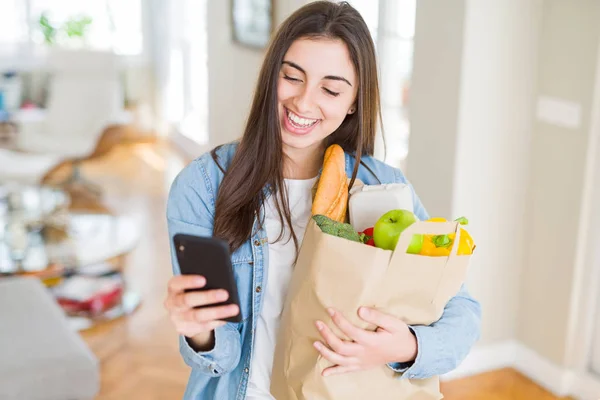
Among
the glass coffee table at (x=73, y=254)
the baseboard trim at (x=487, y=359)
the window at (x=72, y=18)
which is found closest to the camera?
the baseboard trim at (x=487, y=359)

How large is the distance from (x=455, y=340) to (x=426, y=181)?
1.76 meters

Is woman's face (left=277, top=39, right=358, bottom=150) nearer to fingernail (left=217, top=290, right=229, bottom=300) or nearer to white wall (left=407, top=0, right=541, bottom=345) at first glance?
fingernail (left=217, top=290, right=229, bottom=300)

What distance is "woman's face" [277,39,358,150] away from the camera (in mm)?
1150

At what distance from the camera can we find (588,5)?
96.9 inches

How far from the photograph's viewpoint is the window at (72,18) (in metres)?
6.46

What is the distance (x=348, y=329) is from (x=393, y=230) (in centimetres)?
16

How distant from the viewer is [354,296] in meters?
1.00

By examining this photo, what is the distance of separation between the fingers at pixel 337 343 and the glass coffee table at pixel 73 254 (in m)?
2.38

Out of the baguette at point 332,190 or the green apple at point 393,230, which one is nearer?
the green apple at point 393,230

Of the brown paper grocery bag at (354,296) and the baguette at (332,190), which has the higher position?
the baguette at (332,190)

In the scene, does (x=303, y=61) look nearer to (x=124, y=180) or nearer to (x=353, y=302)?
(x=353, y=302)

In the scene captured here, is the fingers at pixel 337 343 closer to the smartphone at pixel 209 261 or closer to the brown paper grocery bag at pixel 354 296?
the brown paper grocery bag at pixel 354 296

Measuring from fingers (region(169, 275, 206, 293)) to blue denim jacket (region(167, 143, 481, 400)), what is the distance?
12cm

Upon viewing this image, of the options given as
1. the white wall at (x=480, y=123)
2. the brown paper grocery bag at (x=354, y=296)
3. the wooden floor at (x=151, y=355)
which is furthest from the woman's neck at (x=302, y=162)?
the wooden floor at (x=151, y=355)
